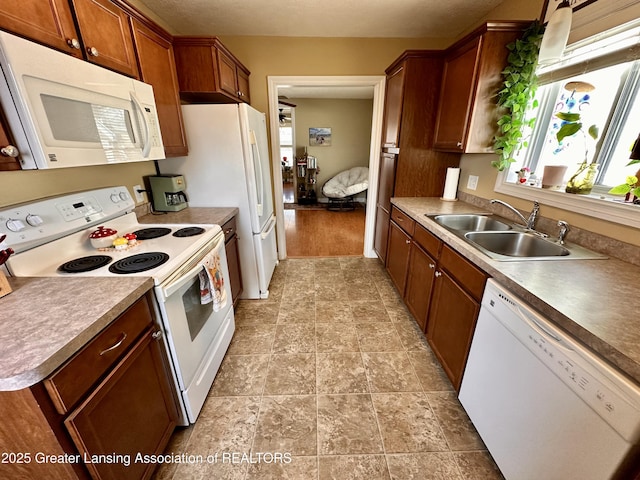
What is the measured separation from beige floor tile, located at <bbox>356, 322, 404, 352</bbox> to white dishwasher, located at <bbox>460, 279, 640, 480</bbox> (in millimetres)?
661

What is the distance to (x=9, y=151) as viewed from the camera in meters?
0.86

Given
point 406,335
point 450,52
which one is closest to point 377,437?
point 406,335

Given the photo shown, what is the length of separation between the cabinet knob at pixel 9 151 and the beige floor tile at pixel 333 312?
1.95 meters

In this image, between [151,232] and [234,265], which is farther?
[234,265]

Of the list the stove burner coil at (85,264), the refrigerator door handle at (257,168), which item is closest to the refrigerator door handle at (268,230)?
the refrigerator door handle at (257,168)

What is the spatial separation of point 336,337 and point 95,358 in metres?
1.53

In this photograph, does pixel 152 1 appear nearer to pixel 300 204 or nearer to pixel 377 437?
pixel 377 437

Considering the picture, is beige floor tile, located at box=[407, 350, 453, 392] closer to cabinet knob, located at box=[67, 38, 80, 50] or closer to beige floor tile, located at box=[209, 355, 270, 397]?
beige floor tile, located at box=[209, 355, 270, 397]

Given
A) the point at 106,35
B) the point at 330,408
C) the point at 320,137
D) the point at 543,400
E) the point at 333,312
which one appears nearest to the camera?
the point at 543,400

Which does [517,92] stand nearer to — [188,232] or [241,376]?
[188,232]

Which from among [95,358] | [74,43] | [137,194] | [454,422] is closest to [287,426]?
[454,422]

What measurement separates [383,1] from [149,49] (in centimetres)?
170

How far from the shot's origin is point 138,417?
101cm

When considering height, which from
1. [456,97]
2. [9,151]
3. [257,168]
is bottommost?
[257,168]
